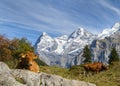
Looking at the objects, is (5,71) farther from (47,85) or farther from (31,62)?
(31,62)

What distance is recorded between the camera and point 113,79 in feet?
104

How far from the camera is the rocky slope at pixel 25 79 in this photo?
50.1 feet

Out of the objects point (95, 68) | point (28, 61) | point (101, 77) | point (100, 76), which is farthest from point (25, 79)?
point (95, 68)

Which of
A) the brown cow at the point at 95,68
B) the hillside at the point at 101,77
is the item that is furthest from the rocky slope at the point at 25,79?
the brown cow at the point at 95,68

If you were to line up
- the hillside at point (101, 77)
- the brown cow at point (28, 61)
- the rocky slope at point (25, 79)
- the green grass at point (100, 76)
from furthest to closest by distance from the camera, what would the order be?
the green grass at point (100, 76) < the hillside at point (101, 77) < the brown cow at point (28, 61) < the rocky slope at point (25, 79)

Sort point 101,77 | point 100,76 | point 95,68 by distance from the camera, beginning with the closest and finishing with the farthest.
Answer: point 101,77, point 100,76, point 95,68

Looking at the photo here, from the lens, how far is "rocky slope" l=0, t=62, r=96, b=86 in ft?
50.1

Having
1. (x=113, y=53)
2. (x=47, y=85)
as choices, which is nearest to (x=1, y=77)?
(x=47, y=85)

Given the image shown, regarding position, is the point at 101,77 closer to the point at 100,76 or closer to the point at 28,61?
the point at 100,76

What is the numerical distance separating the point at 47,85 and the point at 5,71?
3.01 meters

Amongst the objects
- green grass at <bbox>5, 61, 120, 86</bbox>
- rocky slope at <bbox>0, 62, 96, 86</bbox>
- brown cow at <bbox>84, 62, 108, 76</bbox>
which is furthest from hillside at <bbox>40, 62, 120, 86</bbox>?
rocky slope at <bbox>0, 62, 96, 86</bbox>

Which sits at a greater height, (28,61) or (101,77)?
(28,61)

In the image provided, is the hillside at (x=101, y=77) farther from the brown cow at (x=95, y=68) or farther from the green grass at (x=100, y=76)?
the brown cow at (x=95, y=68)

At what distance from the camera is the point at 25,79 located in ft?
55.3
